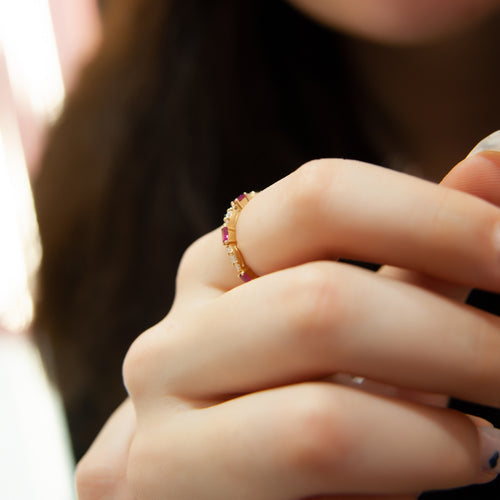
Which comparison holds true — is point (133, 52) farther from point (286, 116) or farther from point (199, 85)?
point (286, 116)

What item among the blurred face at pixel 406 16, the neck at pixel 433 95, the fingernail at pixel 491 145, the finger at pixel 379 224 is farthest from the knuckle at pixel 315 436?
the neck at pixel 433 95

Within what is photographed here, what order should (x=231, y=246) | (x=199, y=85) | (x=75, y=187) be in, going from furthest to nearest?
1. (x=75, y=187)
2. (x=199, y=85)
3. (x=231, y=246)

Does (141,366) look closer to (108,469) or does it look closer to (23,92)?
(108,469)

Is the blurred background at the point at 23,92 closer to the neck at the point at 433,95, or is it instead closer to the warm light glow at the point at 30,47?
the warm light glow at the point at 30,47

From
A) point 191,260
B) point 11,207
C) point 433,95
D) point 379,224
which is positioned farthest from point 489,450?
point 11,207

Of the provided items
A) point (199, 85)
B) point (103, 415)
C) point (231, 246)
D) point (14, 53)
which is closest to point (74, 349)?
point (103, 415)

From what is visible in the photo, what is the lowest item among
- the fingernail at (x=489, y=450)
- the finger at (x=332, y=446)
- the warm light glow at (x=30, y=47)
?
the fingernail at (x=489, y=450)

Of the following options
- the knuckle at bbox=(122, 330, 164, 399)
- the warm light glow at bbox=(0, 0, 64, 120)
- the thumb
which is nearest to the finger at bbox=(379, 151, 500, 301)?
the thumb

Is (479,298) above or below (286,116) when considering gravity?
below
